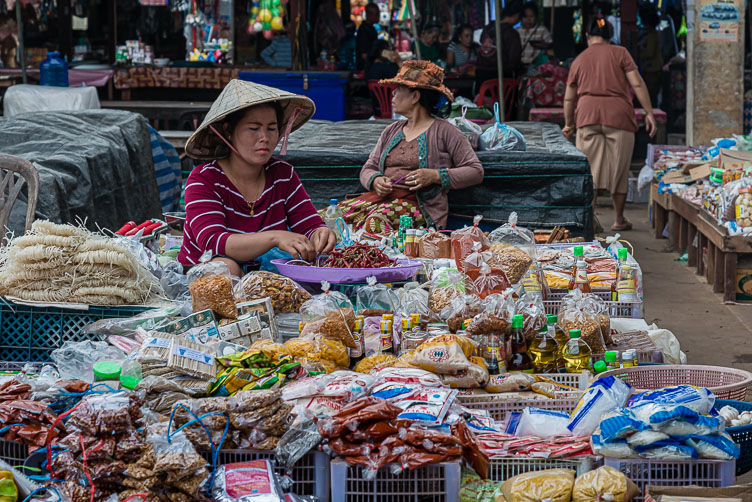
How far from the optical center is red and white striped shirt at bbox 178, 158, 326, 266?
420cm

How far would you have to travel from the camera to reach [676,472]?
256cm

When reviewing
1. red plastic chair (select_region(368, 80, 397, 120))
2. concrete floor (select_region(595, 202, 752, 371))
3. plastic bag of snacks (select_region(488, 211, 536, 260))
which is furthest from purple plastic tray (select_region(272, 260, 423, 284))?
red plastic chair (select_region(368, 80, 397, 120))

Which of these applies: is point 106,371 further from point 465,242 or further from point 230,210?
point 465,242

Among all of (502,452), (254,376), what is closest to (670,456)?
(502,452)

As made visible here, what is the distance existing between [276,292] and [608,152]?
624 cm

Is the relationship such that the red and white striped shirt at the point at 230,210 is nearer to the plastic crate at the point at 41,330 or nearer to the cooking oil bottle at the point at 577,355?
the plastic crate at the point at 41,330

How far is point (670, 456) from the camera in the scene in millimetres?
2527

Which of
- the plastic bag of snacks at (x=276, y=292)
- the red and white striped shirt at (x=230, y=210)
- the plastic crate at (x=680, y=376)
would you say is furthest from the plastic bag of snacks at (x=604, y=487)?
the red and white striped shirt at (x=230, y=210)

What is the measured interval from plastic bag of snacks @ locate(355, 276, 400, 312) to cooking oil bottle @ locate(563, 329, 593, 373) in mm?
732

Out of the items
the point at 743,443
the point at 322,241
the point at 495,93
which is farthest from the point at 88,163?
the point at 495,93

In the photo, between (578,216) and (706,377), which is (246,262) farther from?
(578,216)

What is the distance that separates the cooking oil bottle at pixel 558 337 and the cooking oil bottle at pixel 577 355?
0.03 meters

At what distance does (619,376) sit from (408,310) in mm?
829

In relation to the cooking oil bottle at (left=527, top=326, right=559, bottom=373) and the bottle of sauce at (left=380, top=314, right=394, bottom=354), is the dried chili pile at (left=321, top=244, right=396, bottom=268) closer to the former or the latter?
the bottle of sauce at (left=380, top=314, right=394, bottom=354)
